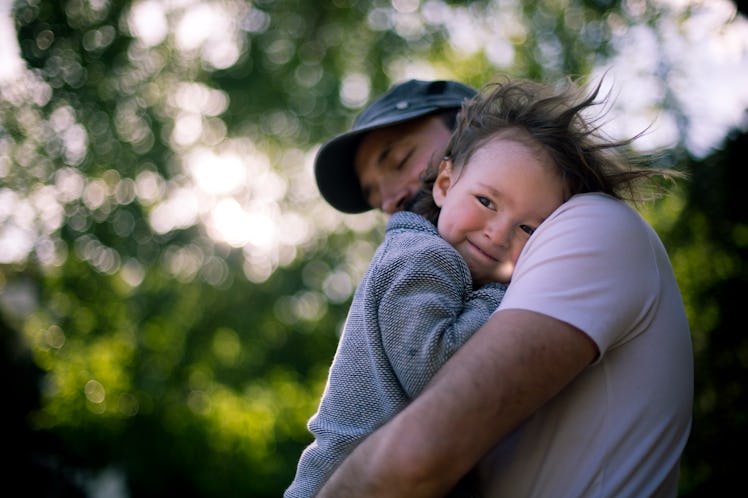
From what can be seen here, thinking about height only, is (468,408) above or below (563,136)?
below

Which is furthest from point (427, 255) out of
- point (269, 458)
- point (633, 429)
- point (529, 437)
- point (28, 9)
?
point (28, 9)

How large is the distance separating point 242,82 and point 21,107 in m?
3.51

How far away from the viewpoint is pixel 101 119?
10898mm

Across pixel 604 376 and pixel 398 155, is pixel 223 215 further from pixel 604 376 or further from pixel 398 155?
pixel 604 376

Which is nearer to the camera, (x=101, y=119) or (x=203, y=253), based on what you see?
(x=101, y=119)

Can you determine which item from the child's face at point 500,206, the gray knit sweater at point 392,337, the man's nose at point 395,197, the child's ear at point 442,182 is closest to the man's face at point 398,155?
the man's nose at point 395,197

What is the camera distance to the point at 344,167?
3.26 metres

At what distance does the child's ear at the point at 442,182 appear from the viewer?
198 centimetres

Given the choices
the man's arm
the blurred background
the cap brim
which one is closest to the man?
the man's arm

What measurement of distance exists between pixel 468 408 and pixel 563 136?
85cm

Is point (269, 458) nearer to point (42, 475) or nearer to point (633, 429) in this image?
point (42, 475)

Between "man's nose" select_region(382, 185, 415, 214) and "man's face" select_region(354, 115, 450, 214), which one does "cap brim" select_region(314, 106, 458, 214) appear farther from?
"man's nose" select_region(382, 185, 415, 214)

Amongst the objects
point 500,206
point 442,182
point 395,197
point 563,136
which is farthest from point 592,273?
point 395,197

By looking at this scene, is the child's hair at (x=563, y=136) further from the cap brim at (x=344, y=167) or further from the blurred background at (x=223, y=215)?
the blurred background at (x=223, y=215)
